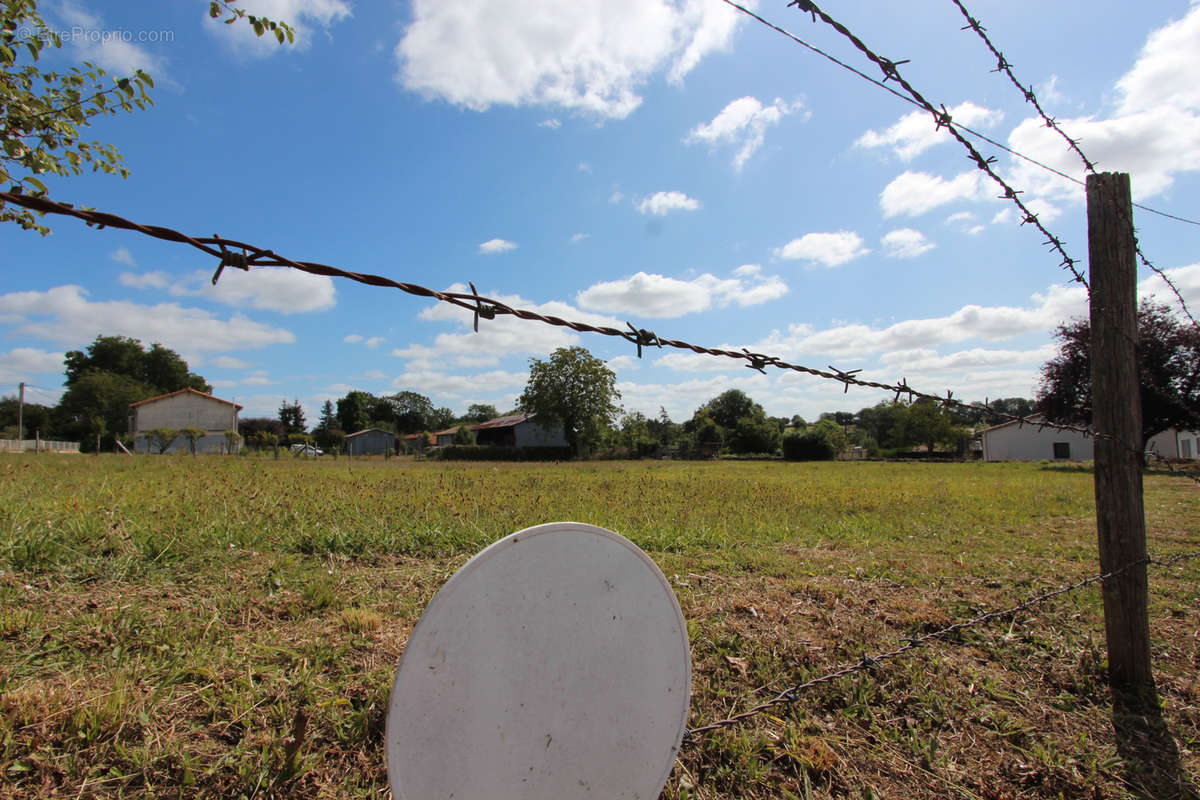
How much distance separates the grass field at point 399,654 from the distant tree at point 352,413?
302 feet

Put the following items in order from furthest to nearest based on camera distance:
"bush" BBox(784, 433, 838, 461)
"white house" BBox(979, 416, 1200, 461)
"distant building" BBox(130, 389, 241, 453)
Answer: "distant building" BBox(130, 389, 241, 453)
"bush" BBox(784, 433, 838, 461)
"white house" BBox(979, 416, 1200, 461)

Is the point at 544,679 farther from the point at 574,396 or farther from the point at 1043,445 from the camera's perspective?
the point at 1043,445

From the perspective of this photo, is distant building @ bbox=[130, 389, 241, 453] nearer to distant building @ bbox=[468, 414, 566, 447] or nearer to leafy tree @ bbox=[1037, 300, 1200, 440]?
distant building @ bbox=[468, 414, 566, 447]

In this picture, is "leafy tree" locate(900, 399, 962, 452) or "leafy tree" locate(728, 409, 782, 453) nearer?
"leafy tree" locate(728, 409, 782, 453)

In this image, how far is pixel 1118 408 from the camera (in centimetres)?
245

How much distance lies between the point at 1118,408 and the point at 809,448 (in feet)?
159

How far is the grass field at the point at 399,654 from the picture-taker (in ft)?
6.54

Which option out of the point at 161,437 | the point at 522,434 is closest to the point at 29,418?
the point at 161,437

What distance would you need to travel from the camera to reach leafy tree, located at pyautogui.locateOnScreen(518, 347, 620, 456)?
52562 millimetres

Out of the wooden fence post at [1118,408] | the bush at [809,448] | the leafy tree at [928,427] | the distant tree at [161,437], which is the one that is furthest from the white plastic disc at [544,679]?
the leafy tree at [928,427]

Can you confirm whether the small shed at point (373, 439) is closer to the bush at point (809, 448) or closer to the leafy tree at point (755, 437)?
the leafy tree at point (755, 437)

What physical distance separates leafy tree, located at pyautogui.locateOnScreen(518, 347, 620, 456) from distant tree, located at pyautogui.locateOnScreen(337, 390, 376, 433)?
161ft

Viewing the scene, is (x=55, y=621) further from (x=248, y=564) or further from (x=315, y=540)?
(x=315, y=540)

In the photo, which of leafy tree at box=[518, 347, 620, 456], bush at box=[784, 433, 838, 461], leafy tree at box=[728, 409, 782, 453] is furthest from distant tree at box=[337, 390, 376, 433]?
bush at box=[784, 433, 838, 461]
